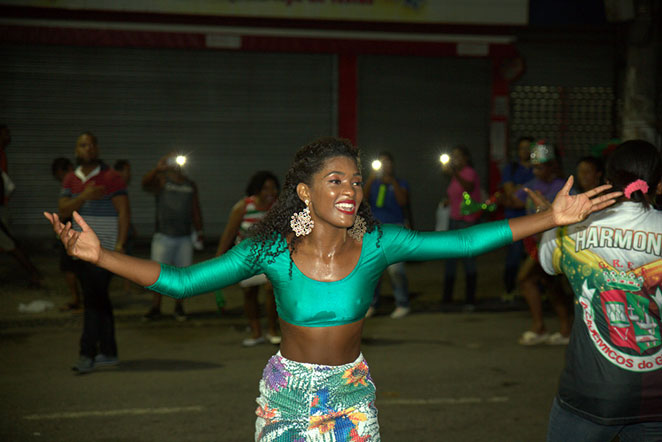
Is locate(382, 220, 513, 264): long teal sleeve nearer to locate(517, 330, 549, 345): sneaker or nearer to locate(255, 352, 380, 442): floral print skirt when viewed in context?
locate(255, 352, 380, 442): floral print skirt

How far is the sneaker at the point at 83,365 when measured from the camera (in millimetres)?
7105

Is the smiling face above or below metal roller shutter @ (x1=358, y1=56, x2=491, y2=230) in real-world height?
below

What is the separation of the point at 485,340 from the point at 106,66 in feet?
37.0

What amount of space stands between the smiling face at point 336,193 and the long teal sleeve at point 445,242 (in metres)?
0.23

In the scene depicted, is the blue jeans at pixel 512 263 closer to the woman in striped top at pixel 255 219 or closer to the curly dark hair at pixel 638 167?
the woman in striped top at pixel 255 219

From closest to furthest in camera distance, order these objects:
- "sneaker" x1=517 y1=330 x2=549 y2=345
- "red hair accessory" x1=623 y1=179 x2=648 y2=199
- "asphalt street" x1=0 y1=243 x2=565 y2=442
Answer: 1. "red hair accessory" x1=623 y1=179 x2=648 y2=199
2. "asphalt street" x1=0 y1=243 x2=565 y2=442
3. "sneaker" x1=517 y1=330 x2=549 y2=345

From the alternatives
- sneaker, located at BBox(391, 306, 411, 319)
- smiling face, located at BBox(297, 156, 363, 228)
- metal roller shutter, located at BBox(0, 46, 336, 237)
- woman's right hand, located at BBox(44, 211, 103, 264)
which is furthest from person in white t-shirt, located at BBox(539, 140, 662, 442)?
metal roller shutter, located at BBox(0, 46, 336, 237)

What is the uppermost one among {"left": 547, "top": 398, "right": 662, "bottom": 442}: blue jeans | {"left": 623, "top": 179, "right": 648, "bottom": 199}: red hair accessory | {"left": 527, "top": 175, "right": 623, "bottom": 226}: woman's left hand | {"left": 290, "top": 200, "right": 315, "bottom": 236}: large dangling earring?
{"left": 623, "top": 179, "right": 648, "bottom": 199}: red hair accessory

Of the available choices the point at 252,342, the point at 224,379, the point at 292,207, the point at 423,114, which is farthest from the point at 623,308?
the point at 423,114

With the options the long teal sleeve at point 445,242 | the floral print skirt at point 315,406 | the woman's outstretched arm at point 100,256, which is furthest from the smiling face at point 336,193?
the woman's outstretched arm at point 100,256

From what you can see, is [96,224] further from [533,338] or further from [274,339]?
[533,338]

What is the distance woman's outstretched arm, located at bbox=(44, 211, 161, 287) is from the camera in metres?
3.02

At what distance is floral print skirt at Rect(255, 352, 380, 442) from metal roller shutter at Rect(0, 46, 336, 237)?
46.4 feet

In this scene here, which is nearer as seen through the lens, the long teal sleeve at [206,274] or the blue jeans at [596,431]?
the long teal sleeve at [206,274]
